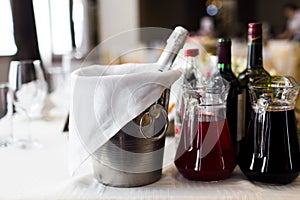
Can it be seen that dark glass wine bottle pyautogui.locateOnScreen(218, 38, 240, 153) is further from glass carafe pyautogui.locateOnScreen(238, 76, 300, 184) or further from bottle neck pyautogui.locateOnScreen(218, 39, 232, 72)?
glass carafe pyautogui.locateOnScreen(238, 76, 300, 184)

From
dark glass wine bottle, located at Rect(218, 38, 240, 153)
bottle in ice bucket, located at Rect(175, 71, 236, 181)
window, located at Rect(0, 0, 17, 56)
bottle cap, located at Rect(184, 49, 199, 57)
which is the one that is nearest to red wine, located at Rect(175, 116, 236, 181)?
bottle in ice bucket, located at Rect(175, 71, 236, 181)

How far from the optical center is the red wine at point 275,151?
75 centimetres

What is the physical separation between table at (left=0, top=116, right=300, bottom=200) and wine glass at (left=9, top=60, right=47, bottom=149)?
0.22 metres

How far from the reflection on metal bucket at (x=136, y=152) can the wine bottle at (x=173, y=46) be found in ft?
0.29

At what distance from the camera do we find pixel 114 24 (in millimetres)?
6164

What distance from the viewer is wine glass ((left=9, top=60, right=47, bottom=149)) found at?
45.1 inches

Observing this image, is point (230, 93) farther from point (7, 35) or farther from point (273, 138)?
point (7, 35)

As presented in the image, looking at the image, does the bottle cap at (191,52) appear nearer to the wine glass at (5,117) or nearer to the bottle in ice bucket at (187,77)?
the bottle in ice bucket at (187,77)

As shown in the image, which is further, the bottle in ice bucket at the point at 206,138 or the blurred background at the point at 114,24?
the blurred background at the point at 114,24

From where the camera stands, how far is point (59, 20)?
16.1 ft

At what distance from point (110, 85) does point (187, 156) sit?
0.64 ft

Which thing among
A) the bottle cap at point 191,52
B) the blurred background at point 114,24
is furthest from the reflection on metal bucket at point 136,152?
the blurred background at point 114,24

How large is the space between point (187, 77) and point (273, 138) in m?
0.37

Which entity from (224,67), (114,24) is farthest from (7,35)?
(114,24)
